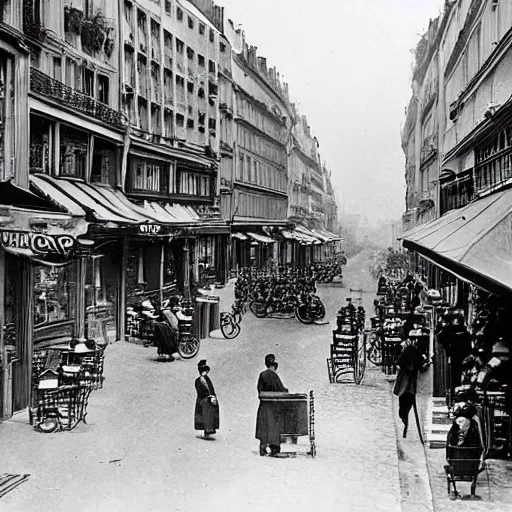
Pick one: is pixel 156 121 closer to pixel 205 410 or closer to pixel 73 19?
pixel 73 19

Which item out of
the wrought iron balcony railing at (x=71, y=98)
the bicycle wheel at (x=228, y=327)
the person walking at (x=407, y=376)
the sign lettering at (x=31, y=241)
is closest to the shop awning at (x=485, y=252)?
the person walking at (x=407, y=376)

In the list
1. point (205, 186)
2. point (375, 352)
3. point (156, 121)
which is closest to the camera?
point (375, 352)

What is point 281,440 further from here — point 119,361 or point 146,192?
point 146,192

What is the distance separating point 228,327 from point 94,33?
A: 9.74 metres

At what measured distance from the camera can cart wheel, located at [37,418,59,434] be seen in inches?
553

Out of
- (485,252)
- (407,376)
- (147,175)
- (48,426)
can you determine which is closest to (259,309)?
(147,175)

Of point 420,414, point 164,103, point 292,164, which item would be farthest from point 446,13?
point 292,164

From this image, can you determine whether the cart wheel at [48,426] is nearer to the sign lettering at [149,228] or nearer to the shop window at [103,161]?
the sign lettering at [149,228]

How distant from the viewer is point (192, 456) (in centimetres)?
1267

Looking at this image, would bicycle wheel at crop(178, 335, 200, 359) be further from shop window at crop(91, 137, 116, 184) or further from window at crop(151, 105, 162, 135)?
window at crop(151, 105, 162, 135)

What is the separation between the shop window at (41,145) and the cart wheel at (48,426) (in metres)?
10.0

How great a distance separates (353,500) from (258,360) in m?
12.6

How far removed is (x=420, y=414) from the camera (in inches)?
647

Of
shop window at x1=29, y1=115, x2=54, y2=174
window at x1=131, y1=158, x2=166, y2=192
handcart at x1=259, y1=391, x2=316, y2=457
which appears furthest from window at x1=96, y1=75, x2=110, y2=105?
handcart at x1=259, y1=391, x2=316, y2=457
